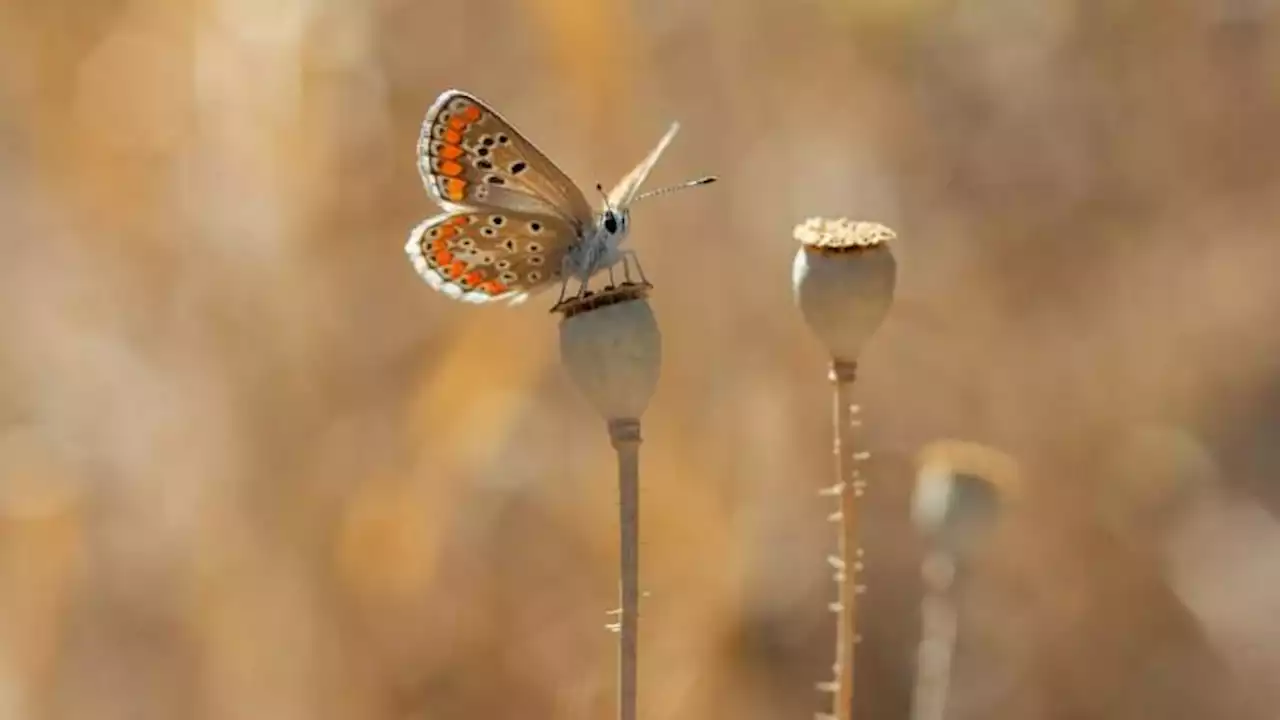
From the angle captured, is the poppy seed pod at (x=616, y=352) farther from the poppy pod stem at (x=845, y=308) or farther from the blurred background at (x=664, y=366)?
the blurred background at (x=664, y=366)

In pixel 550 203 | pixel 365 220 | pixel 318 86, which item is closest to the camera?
pixel 550 203

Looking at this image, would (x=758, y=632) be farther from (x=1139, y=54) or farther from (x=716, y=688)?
(x=1139, y=54)

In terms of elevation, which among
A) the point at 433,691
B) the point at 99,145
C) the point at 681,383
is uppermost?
the point at 99,145

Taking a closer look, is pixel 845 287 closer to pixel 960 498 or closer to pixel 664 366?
pixel 960 498

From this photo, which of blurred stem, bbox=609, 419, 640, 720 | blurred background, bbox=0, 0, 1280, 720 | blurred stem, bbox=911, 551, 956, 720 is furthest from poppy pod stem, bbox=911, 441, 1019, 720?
blurred background, bbox=0, 0, 1280, 720

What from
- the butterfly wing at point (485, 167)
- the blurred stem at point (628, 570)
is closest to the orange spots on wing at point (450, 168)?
the butterfly wing at point (485, 167)

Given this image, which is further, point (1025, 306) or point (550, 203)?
point (1025, 306)

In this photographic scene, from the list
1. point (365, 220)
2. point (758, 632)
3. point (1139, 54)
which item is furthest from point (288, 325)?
point (1139, 54)
